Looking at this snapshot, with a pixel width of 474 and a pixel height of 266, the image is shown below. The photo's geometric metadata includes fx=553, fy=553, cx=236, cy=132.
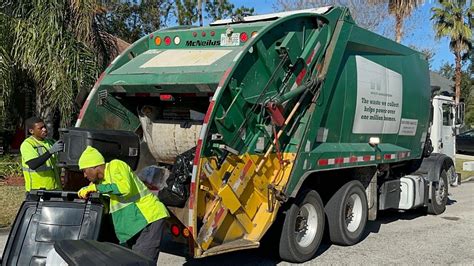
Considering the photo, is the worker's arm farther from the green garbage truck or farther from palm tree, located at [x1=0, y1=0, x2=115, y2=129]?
palm tree, located at [x1=0, y1=0, x2=115, y2=129]

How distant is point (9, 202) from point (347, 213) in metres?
5.63

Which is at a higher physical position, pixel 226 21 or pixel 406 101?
pixel 226 21

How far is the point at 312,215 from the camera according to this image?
6531 millimetres

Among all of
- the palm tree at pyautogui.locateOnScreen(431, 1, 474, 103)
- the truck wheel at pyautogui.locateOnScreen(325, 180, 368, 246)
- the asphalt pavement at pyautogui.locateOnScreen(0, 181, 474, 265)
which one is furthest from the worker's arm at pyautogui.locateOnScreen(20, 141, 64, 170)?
the palm tree at pyautogui.locateOnScreen(431, 1, 474, 103)

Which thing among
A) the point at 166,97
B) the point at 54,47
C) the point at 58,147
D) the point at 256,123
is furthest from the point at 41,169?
the point at 54,47

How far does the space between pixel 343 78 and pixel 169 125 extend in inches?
87.4

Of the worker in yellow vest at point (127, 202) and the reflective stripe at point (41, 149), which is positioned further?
the reflective stripe at point (41, 149)

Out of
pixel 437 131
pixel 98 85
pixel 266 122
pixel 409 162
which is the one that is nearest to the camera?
pixel 266 122

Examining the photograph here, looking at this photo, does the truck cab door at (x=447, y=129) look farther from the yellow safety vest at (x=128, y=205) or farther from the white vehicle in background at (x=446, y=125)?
the yellow safety vest at (x=128, y=205)

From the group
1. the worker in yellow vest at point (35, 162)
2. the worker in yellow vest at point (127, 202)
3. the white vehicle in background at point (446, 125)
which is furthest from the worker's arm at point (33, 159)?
the white vehicle in background at point (446, 125)

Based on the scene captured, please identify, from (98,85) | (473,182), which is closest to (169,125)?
(98,85)

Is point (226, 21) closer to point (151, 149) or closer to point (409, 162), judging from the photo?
point (151, 149)

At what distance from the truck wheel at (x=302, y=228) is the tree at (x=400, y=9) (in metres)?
16.2

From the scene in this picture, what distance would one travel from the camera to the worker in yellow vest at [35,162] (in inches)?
237
